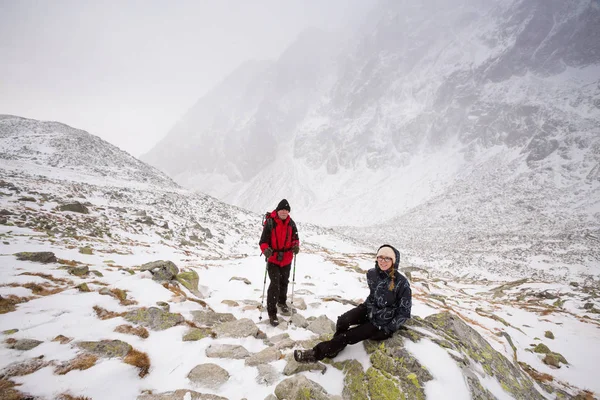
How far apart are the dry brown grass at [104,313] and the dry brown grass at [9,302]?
55.6 inches

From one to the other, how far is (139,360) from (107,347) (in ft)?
2.23

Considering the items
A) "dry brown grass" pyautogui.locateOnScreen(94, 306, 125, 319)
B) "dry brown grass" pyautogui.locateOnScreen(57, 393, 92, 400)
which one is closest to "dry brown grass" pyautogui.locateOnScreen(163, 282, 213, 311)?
"dry brown grass" pyautogui.locateOnScreen(94, 306, 125, 319)

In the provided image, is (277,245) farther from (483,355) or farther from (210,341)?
(483,355)

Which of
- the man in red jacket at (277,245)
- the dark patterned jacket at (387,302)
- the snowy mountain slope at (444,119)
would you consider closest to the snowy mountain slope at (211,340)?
the dark patterned jacket at (387,302)

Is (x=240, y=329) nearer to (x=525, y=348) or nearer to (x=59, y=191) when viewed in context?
(x=525, y=348)

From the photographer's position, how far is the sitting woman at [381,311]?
4771 millimetres

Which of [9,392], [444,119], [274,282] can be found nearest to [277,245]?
[274,282]

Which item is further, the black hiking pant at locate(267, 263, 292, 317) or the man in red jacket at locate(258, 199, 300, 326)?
the man in red jacket at locate(258, 199, 300, 326)

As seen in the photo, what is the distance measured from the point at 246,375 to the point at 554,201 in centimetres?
7937

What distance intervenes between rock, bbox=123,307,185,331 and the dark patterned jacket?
461 cm

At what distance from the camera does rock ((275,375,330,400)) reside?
3875mm

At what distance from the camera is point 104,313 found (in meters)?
5.86

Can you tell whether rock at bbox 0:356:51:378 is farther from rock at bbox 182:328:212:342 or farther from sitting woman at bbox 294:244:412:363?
sitting woman at bbox 294:244:412:363

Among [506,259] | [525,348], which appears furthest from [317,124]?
[525,348]
